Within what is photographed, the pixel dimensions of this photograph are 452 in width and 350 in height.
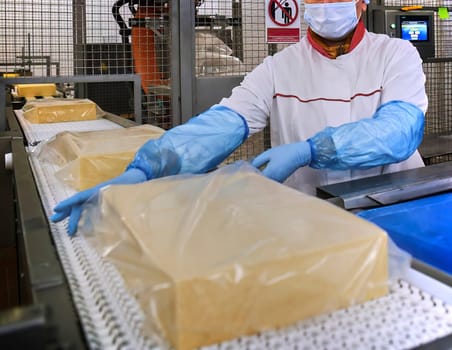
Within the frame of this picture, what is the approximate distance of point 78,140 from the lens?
50.0 inches

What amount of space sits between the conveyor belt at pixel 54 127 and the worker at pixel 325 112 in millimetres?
627

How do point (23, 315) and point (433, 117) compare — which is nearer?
point (23, 315)

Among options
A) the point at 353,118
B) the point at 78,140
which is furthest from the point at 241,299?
the point at 353,118

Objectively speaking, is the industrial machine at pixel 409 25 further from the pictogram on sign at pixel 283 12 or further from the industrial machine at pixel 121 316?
the industrial machine at pixel 121 316

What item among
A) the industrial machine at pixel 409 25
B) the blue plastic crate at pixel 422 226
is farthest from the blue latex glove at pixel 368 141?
the industrial machine at pixel 409 25

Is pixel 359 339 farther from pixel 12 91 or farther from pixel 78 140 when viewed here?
pixel 12 91

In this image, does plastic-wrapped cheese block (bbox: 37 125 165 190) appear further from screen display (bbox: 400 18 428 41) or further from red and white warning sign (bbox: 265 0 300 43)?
screen display (bbox: 400 18 428 41)

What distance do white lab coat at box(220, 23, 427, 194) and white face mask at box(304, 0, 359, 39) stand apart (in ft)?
0.21

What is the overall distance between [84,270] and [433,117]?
4.20 metres

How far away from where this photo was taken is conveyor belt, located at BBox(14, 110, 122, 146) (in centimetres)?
180

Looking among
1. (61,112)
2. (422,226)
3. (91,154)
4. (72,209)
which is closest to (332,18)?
(422,226)

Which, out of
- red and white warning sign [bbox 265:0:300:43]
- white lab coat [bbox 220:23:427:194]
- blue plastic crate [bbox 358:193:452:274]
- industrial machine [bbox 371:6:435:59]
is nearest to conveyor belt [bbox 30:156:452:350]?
blue plastic crate [bbox 358:193:452:274]

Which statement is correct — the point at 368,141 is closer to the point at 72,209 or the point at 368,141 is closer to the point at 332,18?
the point at 332,18

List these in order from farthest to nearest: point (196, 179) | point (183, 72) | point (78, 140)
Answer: point (183, 72), point (78, 140), point (196, 179)
